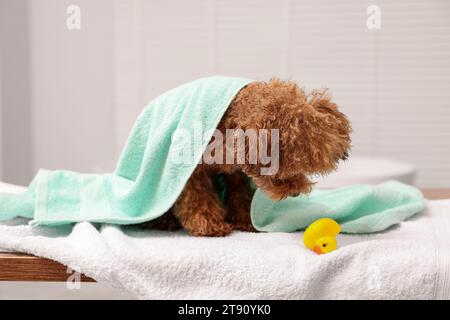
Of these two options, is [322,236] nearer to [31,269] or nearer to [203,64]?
[31,269]

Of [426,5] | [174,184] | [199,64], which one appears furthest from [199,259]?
[426,5]

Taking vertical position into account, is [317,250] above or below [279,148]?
below

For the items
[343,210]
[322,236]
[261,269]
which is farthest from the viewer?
[343,210]

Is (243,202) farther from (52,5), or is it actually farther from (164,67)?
(52,5)

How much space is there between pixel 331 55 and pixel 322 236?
3.49 feet

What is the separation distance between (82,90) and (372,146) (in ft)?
3.23

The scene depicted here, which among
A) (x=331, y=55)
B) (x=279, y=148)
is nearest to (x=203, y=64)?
(x=331, y=55)

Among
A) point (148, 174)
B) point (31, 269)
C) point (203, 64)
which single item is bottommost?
point (31, 269)

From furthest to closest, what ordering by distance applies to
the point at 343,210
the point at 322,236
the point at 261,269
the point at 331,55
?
the point at 331,55 < the point at 343,210 < the point at 322,236 < the point at 261,269

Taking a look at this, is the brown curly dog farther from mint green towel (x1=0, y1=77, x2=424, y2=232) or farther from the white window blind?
the white window blind

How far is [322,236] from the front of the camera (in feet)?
2.80

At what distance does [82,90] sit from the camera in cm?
187

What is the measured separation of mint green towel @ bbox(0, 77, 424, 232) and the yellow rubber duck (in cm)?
8

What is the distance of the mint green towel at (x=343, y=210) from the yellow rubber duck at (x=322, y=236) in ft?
0.21
